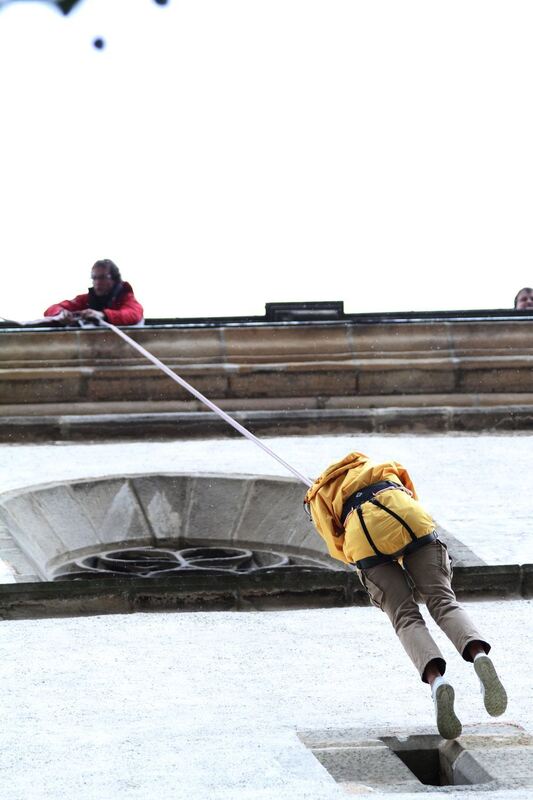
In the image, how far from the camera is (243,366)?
33.0 ft

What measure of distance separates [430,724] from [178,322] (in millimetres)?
6903

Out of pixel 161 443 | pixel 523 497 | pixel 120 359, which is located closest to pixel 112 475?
pixel 161 443

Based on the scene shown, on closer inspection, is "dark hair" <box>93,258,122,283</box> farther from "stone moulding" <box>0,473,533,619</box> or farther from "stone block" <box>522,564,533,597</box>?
"stone block" <box>522,564,533,597</box>

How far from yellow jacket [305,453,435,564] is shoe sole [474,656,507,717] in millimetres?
440

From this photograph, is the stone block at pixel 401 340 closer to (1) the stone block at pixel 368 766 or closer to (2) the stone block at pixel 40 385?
(2) the stone block at pixel 40 385

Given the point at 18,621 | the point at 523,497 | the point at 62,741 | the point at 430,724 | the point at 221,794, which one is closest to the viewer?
the point at 221,794

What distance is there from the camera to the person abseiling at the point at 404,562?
386cm

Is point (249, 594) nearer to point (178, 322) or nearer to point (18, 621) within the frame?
point (18, 621)

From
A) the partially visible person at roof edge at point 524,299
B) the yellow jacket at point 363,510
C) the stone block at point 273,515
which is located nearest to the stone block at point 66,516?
the stone block at point 273,515

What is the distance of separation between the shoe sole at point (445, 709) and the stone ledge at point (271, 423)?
5785mm

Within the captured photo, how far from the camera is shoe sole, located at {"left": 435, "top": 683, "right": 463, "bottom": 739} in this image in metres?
3.84

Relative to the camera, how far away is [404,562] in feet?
13.4

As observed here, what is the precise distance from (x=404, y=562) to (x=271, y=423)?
564cm

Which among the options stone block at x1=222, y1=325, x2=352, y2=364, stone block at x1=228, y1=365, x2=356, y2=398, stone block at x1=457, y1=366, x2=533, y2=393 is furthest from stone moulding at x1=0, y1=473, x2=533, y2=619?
stone block at x1=457, y1=366, x2=533, y2=393
